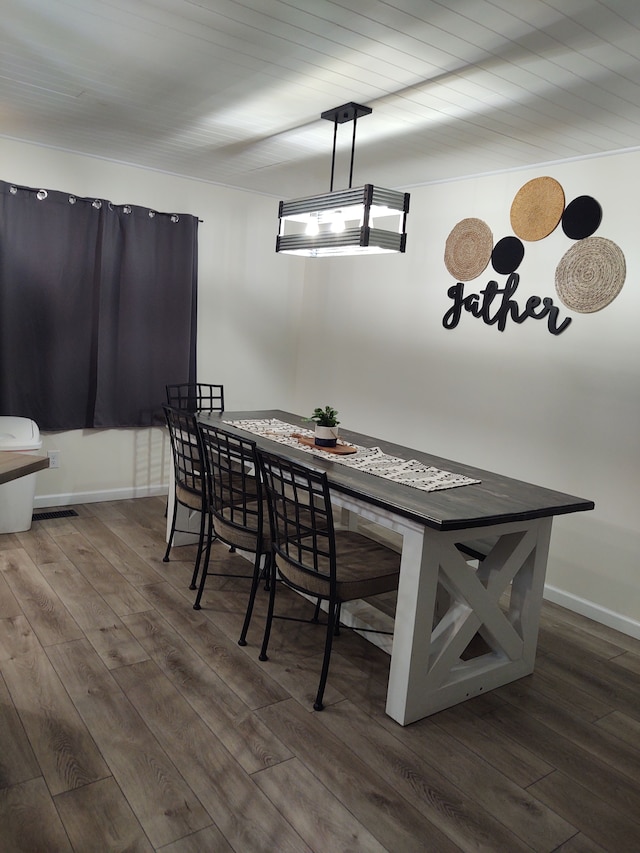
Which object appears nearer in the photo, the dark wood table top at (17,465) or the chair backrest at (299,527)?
the dark wood table top at (17,465)

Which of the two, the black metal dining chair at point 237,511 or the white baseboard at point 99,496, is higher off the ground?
the black metal dining chair at point 237,511

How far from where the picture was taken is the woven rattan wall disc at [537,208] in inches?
142

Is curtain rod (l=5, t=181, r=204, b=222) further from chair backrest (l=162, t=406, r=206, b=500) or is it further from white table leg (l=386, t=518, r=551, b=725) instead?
white table leg (l=386, t=518, r=551, b=725)

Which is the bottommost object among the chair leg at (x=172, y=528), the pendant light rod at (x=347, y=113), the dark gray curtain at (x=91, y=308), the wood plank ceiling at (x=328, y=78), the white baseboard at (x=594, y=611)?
the white baseboard at (x=594, y=611)

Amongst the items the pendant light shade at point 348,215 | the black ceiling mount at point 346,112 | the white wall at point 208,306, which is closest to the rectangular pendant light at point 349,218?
the pendant light shade at point 348,215

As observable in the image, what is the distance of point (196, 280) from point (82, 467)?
165cm

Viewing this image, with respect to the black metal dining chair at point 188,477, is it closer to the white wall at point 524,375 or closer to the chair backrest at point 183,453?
the chair backrest at point 183,453

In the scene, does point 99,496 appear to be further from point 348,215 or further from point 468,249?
point 468,249

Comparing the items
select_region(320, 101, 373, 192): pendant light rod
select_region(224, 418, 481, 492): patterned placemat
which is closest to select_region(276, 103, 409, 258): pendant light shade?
select_region(320, 101, 373, 192): pendant light rod

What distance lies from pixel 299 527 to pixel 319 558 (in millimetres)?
263

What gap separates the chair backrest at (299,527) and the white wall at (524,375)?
1684 millimetres

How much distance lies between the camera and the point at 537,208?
3.71 meters

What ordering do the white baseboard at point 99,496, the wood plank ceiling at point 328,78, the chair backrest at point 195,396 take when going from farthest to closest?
the chair backrest at point 195,396 → the white baseboard at point 99,496 → the wood plank ceiling at point 328,78

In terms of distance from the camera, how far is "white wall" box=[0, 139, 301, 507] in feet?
14.5
